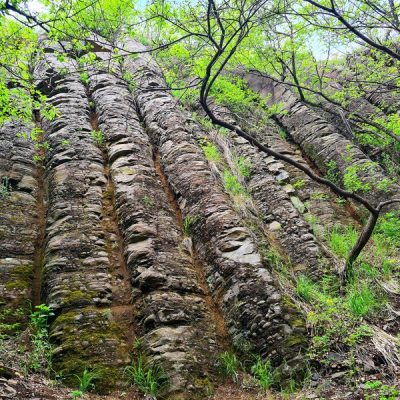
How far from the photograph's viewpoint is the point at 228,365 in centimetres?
471

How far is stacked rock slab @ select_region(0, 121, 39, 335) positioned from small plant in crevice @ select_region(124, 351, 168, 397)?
1867mm

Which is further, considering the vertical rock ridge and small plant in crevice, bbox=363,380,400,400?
the vertical rock ridge

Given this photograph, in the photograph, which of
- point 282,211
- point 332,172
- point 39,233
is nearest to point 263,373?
point 282,211

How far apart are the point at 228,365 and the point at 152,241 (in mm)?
2535

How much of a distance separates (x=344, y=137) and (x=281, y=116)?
3.14 meters

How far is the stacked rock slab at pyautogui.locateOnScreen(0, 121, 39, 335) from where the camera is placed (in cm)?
531

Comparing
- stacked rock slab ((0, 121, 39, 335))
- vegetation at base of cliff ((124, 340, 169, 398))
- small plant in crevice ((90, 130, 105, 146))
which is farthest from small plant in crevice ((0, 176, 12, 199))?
vegetation at base of cliff ((124, 340, 169, 398))

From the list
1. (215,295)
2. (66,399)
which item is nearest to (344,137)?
(215,295)

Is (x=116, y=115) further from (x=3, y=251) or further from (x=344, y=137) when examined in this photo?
(x=344, y=137)

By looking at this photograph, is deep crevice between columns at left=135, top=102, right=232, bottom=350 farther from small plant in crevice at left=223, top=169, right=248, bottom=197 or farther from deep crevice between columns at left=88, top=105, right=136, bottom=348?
small plant in crevice at left=223, top=169, right=248, bottom=197

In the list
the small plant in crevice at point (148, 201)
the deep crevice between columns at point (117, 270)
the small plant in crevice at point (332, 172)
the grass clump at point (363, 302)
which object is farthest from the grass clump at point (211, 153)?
the grass clump at point (363, 302)

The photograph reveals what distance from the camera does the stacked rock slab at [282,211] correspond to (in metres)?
7.29

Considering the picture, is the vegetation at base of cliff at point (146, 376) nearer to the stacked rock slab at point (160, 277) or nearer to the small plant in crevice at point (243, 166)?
the stacked rock slab at point (160, 277)

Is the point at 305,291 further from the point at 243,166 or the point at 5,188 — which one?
the point at 5,188
